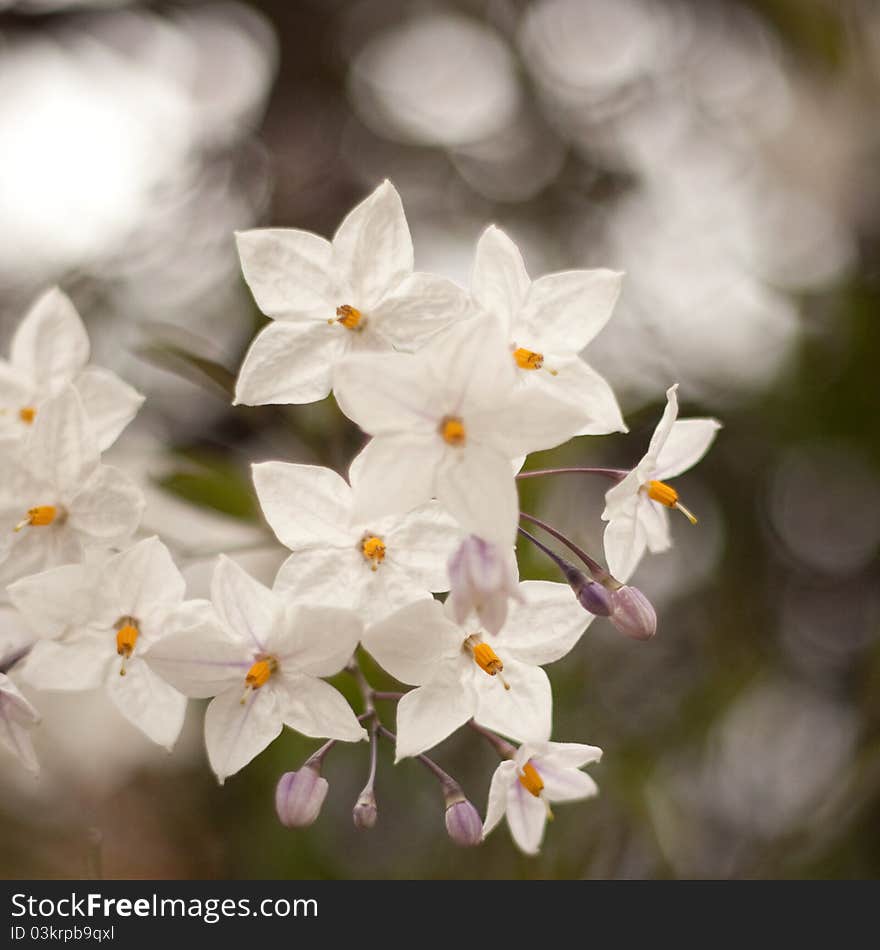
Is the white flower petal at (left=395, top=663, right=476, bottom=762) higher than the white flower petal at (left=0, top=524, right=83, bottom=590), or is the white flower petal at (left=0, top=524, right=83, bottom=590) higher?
the white flower petal at (left=395, top=663, right=476, bottom=762)

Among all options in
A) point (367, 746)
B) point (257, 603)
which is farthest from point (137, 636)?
point (367, 746)

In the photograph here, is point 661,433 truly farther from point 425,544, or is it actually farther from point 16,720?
point 16,720

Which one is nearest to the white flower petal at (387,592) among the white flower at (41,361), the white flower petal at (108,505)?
the white flower petal at (108,505)

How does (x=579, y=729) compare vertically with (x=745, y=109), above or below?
below

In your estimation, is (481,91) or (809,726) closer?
(809,726)

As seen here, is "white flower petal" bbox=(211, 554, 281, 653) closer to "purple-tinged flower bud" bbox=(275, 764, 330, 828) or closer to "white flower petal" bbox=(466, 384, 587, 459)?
"purple-tinged flower bud" bbox=(275, 764, 330, 828)

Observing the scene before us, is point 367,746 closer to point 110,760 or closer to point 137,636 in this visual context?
point 110,760

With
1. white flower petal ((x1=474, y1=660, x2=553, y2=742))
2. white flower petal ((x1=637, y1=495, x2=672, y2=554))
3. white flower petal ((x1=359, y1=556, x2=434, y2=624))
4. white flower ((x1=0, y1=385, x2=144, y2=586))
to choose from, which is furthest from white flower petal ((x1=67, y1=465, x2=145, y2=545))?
white flower petal ((x1=637, y1=495, x2=672, y2=554))
